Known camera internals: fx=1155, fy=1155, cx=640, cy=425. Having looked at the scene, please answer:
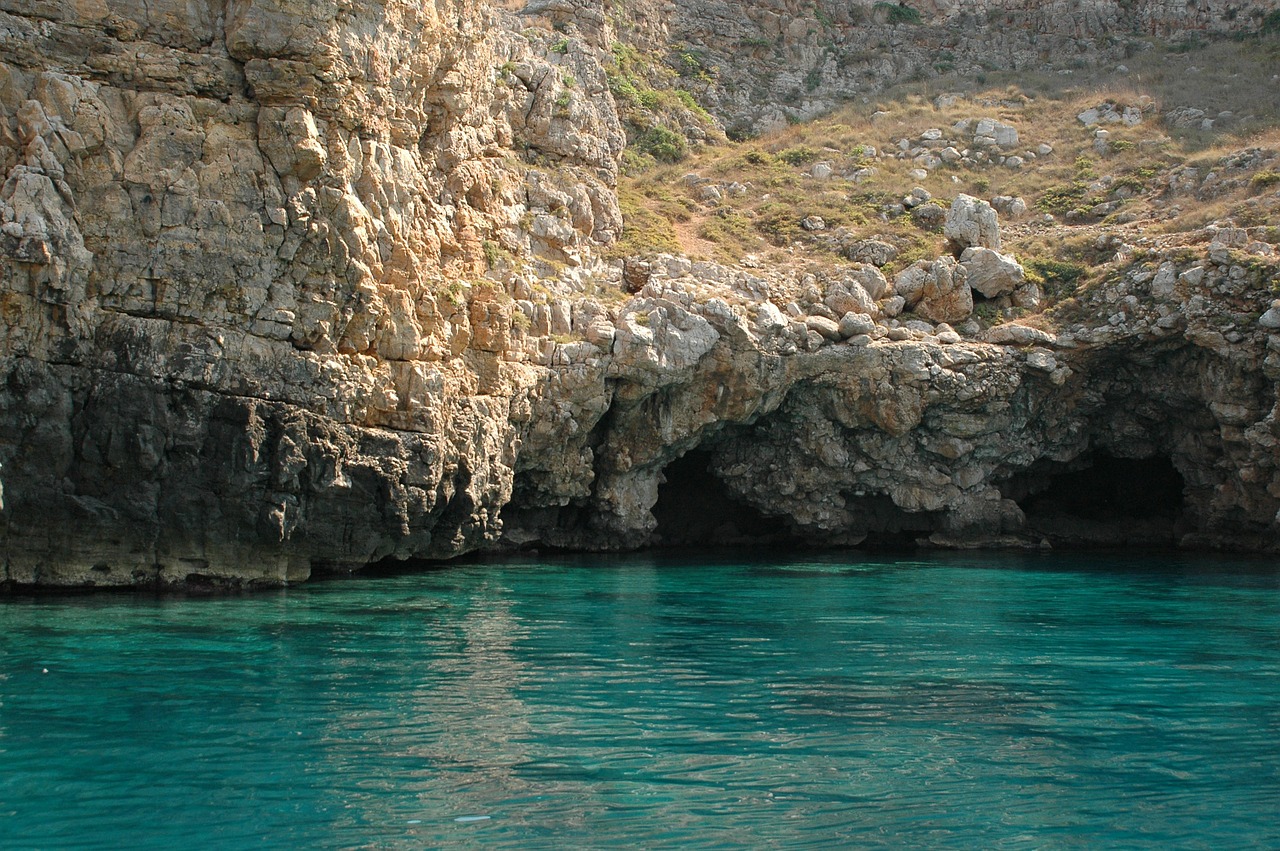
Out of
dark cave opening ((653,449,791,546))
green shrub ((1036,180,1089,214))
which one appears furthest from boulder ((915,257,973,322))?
dark cave opening ((653,449,791,546))

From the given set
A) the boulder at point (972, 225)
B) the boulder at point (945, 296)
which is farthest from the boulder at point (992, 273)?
the boulder at point (972, 225)

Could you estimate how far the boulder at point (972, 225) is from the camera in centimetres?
3094

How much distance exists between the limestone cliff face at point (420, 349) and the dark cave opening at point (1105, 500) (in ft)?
1.12

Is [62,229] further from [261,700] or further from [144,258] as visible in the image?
[261,700]

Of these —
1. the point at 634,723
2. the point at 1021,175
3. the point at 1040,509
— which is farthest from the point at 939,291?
the point at 634,723

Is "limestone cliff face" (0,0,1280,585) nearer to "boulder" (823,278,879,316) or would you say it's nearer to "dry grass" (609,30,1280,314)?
"boulder" (823,278,879,316)

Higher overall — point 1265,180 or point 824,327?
point 1265,180

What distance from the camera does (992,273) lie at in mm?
29500

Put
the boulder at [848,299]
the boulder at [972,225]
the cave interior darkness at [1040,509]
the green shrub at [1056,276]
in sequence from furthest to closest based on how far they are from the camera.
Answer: the cave interior darkness at [1040,509] < the boulder at [972,225] < the green shrub at [1056,276] < the boulder at [848,299]

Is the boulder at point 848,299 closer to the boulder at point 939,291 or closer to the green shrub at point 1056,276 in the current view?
the boulder at point 939,291

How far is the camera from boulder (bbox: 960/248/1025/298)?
29.4 metres

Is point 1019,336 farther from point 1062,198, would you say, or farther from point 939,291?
point 1062,198

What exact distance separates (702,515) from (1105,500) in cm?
1188

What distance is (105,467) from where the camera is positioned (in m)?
18.9
